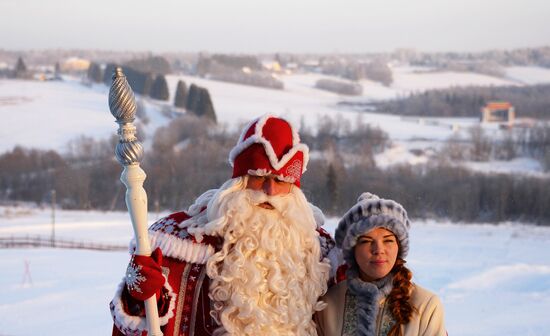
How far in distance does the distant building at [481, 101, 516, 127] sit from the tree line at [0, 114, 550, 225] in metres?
16.5

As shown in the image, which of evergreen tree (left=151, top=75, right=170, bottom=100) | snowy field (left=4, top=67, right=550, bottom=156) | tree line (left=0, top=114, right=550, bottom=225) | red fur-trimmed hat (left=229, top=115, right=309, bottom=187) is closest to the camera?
red fur-trimmed hat (left=229, top=115, right=309, bottom=187)

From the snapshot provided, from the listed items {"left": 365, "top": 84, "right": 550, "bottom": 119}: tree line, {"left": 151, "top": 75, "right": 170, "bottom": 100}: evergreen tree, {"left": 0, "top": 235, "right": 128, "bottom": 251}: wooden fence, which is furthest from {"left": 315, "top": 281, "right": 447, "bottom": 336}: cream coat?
{"left": 365, "top": 84, "right": 550, "bottom": 119}: tree line

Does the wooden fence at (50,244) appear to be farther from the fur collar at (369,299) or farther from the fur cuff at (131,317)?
the fur collar at (369,299)

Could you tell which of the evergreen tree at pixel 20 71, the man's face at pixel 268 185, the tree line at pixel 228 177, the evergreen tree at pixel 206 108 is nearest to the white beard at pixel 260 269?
the man's face at pixel 268 185

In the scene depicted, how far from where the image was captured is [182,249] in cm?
276

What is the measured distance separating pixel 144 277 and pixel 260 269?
1.45 feet

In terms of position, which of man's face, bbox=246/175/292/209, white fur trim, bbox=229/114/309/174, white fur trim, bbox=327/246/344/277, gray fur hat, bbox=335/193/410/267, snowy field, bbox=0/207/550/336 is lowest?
snowy field, bbox=0/207/550/336

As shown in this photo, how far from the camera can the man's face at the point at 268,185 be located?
9.14 ft

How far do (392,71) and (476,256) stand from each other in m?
71.4

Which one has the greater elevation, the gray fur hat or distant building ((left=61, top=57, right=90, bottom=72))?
the gray fur hat

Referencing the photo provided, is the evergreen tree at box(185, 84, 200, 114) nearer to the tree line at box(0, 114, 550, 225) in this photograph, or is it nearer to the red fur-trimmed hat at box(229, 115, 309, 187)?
the tree line at box(0, 114, 550, 225)

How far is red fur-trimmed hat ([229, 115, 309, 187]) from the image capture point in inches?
108

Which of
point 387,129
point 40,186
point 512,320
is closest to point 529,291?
point 512,320

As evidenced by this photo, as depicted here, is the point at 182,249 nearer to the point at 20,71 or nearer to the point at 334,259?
the point at 334,259
